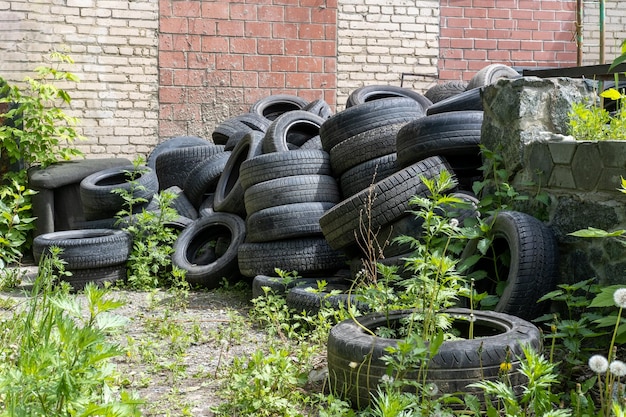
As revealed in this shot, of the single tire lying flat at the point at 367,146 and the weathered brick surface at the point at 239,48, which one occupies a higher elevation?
the weathered brick surface at the point at 239,48

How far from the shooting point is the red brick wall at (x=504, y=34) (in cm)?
1101

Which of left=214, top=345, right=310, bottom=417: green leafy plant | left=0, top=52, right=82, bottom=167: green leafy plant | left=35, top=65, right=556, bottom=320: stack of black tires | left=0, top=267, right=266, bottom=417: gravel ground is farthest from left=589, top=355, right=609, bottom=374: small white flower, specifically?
left=0, top=52, right=82, bottom=167: green leafy plant

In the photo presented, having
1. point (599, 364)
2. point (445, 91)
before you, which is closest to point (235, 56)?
point (445, 91)

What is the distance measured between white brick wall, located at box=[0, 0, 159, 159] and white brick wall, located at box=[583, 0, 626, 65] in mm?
6503

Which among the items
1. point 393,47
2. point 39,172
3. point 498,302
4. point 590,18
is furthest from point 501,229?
point 590,18

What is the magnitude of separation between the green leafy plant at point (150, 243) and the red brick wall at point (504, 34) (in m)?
5.43

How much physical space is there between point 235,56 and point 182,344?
6135 millimetres

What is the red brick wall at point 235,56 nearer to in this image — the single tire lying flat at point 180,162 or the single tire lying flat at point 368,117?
the single tire lying flat at point 180,162

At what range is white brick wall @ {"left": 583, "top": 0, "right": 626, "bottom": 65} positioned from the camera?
11625 millimetres

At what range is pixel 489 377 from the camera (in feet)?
10.4

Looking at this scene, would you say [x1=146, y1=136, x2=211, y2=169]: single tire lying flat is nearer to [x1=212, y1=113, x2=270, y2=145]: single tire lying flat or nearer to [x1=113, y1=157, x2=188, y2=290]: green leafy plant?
[x1=212, y1=113, x2=270, y2=145]: single tire lying flat

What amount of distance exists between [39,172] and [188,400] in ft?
17.8

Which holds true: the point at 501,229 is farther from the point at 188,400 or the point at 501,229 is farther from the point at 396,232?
the point at 188,400

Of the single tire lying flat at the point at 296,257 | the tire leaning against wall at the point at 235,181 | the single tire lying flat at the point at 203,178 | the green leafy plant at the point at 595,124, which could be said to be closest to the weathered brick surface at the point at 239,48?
the single tire lying flat at the point at 203,178
